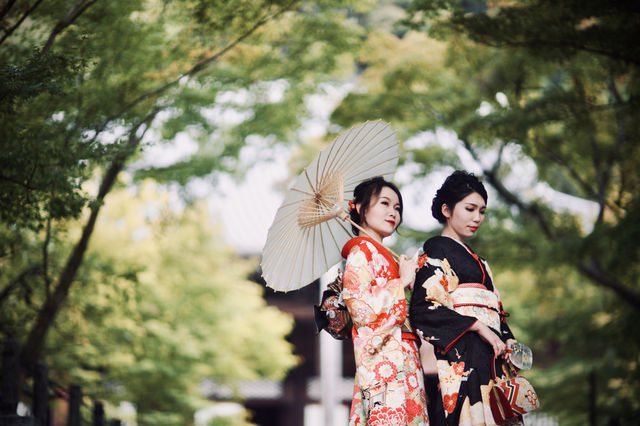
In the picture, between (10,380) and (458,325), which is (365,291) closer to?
(458,325)

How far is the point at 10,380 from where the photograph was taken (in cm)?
565

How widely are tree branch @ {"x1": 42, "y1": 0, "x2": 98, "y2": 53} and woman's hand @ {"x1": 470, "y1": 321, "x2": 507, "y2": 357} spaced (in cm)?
348

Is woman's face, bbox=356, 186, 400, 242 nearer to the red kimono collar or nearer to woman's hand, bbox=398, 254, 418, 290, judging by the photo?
the red kimono collar

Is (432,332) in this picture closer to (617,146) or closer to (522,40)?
(522,40)

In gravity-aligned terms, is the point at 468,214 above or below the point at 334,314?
above

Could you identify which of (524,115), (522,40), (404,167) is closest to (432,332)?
(522,40)

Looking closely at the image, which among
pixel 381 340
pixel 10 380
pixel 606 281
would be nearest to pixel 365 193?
pixel 381 340

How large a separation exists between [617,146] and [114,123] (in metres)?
6.43

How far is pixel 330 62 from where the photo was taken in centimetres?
855

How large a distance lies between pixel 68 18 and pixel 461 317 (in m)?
3.51

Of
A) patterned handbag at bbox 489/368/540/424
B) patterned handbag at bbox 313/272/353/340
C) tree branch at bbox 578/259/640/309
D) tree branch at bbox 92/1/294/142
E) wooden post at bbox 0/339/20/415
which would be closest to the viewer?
patterned handbag at bbox 489/368/540/424

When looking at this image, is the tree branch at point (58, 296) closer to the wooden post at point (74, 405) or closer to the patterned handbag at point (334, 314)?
the wooden post at point (74, 405)

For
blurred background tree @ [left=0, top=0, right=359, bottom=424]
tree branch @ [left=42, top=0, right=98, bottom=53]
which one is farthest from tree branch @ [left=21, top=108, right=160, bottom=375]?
tree branch @ [left=42, top=0, right=98, bottom=53]

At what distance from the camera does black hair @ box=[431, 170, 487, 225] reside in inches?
154
